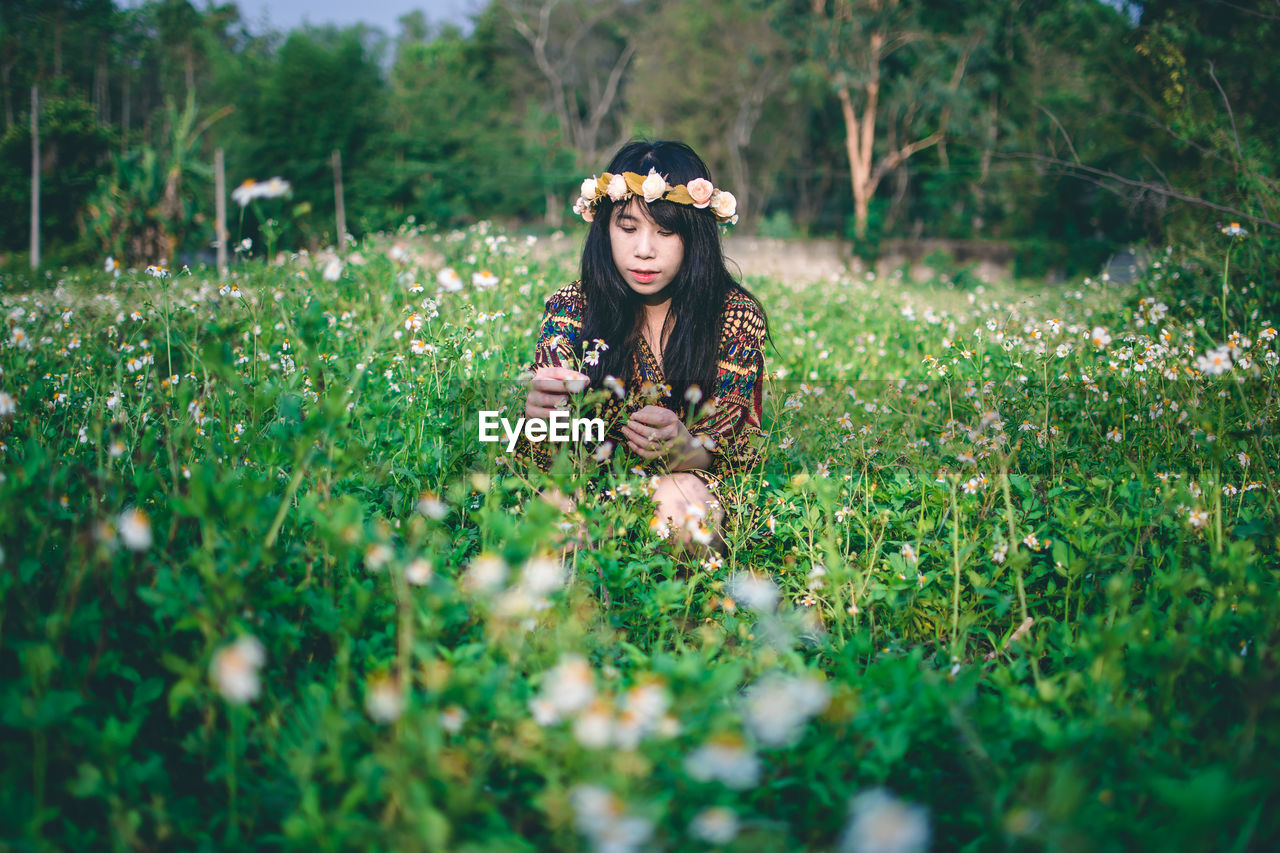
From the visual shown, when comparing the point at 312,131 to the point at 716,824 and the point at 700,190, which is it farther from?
the point at 716,824

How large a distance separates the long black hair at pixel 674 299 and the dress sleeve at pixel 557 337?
6 centimetres

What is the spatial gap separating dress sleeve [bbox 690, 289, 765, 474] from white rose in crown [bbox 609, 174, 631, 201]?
52 cm

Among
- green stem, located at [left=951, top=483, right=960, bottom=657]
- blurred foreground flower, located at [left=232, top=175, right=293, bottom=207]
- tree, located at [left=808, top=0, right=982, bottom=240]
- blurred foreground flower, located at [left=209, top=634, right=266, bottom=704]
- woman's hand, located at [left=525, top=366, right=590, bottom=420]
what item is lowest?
green stem, located at [left=951, top=483, right=960, bottom=657]

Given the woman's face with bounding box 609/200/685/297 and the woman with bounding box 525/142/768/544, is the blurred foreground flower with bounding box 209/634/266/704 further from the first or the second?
the woman's face with bounding box 609/200/685/297

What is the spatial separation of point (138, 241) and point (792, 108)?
20.0 m

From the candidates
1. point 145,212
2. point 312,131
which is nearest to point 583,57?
point 312,131

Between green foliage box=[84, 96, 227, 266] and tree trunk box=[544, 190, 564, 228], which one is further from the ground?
tree trunk box=[544, 190, 564, 228]

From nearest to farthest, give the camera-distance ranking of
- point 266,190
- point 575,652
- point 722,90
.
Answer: point 575,652 → point 266,190 → point 722,90

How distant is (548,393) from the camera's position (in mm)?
1856

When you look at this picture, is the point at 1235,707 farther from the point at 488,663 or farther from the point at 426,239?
the point at 426,239

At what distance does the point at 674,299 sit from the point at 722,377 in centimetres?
30

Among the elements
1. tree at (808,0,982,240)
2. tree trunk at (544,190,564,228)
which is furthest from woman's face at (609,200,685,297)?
tree trunk at (544,190,564,228)

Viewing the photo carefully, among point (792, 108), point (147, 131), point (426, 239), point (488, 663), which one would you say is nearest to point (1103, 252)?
point (792, 108)

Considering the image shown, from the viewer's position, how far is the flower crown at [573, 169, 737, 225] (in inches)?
86.2
